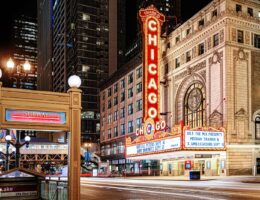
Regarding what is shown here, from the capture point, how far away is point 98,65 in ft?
489

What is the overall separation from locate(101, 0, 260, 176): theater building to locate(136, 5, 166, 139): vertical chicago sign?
0.43m

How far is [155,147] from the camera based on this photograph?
54.2 m

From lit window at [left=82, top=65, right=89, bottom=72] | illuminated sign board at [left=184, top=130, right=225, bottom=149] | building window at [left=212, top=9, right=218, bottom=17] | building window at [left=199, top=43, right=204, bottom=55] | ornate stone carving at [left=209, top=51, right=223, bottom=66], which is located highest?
lit window at [left=82, top=65, right=89, bottom=72]

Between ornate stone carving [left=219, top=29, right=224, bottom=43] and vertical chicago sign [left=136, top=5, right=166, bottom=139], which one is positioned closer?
ornate stone carving [left=219, top=29, right=224, bottom=43]

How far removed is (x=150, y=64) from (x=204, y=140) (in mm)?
16238

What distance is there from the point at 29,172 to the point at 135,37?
159519 millimetres

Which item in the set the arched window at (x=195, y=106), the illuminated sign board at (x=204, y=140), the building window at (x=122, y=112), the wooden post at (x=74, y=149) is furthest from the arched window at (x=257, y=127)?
the wooden post at (x=74, y=149)

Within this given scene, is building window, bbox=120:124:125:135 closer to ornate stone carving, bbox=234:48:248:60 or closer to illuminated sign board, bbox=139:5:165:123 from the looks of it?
illuminated sign board, bbox=139:5:165:123

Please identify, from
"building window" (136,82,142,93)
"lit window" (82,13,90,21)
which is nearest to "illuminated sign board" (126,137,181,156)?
"building window" (136,82,142,93)

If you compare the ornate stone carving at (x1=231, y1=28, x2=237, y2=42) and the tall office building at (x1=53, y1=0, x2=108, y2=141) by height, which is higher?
the tall office building at (x1=53, y1=0, x2=108, y2=141)

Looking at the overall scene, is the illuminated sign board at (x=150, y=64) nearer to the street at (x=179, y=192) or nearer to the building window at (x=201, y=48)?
the building window at (x=201, y=48)

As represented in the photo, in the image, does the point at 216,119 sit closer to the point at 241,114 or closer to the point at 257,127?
the point at 241,114

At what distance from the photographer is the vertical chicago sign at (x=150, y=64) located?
5884 centimetres

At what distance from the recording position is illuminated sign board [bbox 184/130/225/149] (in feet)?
154
